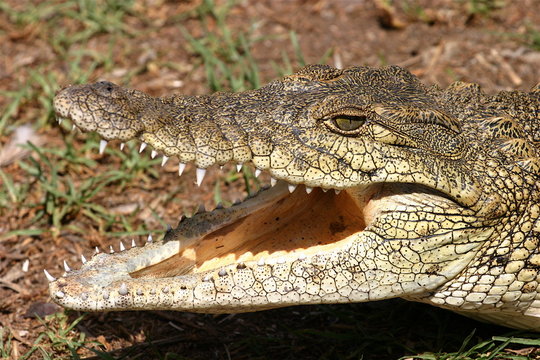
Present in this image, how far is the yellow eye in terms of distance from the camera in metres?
3.43

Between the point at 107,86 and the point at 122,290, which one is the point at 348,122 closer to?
the point at 107,86

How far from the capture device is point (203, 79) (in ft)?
20.8

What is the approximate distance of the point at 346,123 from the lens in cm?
344

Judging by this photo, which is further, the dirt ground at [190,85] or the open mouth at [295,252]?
the dirt ground at [190,85]

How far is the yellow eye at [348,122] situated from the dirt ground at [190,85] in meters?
1.26

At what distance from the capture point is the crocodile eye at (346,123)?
3.42 m

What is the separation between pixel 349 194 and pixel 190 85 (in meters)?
2.96

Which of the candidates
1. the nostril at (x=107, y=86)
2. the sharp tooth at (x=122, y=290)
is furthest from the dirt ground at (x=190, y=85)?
the sharp tooth at (x=122, y=290)

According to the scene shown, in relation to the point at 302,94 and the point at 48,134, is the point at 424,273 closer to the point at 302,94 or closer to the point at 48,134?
the point at 302,94

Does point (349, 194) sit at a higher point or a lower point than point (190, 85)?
higher

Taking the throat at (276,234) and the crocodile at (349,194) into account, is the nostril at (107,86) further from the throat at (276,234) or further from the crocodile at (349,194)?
the throat at (276,234)

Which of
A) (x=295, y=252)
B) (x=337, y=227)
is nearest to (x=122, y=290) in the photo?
(x=295, y=252)

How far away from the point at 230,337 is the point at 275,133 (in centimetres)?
143

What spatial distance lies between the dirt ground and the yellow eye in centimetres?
126
